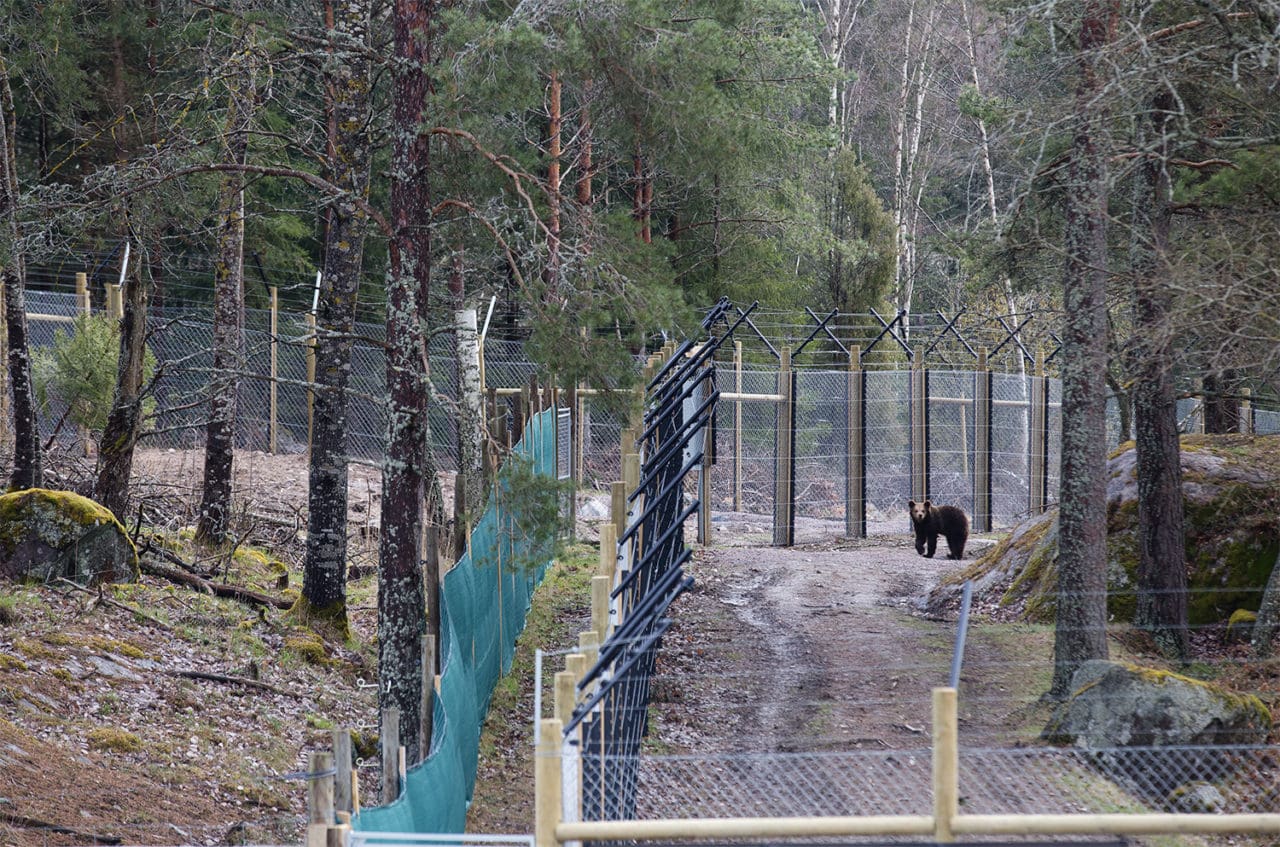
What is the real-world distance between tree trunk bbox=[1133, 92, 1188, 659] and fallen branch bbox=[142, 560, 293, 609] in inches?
309

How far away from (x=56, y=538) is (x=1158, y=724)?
29.1ft

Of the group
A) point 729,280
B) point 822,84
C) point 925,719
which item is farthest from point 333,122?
point 729,280

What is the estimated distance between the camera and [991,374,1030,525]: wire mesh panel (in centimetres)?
2078

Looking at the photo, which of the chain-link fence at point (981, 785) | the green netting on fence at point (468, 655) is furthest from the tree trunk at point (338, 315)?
the chain-link fence at point (981, 785)

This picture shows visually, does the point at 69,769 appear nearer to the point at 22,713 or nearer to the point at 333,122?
the point at 22,713

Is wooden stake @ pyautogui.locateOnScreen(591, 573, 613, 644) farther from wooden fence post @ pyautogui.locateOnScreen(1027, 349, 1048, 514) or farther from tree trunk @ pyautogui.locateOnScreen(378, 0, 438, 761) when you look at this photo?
wooden fence post @ pyautogui.locateOnScreen(1027, 349, 1048, 514)

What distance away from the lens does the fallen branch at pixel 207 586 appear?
1198 centimetres

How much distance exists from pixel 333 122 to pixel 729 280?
565 inches

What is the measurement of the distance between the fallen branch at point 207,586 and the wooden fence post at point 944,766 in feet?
28.7

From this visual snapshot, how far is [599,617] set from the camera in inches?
251

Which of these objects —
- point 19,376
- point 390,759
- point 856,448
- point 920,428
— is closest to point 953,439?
point 920,428

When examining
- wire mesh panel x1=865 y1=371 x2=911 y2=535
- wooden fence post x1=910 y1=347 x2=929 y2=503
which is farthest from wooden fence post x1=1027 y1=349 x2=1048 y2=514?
wire mesh panel x1=865 y1=371 x2=911 y2=535

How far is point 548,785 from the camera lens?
14.4ft

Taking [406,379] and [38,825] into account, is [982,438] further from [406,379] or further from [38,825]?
[38,825]
